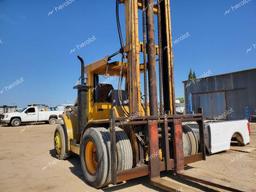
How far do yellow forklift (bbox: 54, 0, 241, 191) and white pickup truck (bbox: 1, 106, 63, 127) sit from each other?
18.8m

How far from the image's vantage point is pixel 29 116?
23359mm

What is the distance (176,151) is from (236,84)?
17.8 metres

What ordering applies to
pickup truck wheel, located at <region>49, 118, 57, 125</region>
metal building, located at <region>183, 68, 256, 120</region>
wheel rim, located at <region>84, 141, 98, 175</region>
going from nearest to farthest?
wheel rim, located at <region>84, 141, 98, 175</region> → metal building, located at <region>183, 68, 256, 120</region> → pickup truck wheel, located at <region>49, 118, 57, 125</region>

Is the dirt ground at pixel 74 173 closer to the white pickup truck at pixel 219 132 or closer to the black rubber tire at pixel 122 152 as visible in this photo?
the white pickup truck at pixel 219 132

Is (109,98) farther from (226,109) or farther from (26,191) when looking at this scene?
(226,109)

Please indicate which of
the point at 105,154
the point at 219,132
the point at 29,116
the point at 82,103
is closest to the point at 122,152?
the point at 105,154

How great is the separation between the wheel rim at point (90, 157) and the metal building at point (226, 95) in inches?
690

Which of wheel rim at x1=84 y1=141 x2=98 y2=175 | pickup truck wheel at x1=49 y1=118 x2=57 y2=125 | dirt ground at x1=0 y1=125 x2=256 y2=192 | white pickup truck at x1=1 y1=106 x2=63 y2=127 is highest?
white pickup truck at x1=1 y1=106 x2=63 y2=127

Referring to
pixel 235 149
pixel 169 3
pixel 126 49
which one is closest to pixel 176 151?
pixel 126 49

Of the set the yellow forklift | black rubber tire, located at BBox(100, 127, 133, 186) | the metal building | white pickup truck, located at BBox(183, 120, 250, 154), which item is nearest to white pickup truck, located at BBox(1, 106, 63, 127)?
the metal building

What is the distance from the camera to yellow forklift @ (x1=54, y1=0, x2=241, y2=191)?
4.28m

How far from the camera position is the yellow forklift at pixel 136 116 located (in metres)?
4.28

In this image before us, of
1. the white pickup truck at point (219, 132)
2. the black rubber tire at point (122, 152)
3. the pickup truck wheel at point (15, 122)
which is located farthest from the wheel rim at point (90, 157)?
the pickup truck wheel at point (15, 122)

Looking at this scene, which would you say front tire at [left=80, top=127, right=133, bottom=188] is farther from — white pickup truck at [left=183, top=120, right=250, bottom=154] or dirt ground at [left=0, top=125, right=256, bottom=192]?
white pickup truck at [left=183, top=120, right=250, bottom=154]
